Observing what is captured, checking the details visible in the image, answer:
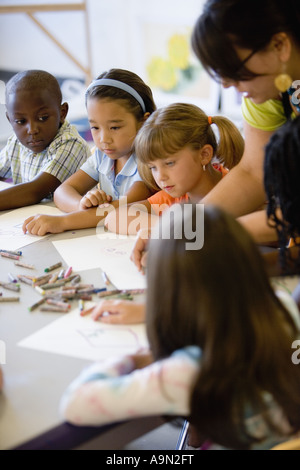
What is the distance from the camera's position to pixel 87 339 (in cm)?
93

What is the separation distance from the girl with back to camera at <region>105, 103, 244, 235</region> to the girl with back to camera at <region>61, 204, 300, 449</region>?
2.23 ft

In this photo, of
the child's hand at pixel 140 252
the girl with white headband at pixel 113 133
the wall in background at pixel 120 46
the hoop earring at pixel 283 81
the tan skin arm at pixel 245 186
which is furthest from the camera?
the wall in background at pixel 120 46

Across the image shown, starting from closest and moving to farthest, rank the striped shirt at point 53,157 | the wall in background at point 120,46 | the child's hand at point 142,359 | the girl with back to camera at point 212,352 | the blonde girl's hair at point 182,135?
the girl with back to camera at point 212,352 → the child's hand at point 142,359 → the blonde girl's hair at point 182,135 → the striped shirt at point 53,157 → the wall in background at point 120,46

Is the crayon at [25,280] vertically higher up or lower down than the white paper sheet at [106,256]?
higher up

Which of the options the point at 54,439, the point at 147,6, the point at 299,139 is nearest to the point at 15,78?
the point at 299,139

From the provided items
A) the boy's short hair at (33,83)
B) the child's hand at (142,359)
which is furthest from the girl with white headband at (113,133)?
the child's hand at (142,359)

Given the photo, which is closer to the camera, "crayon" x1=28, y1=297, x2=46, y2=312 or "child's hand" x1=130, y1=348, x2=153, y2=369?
"child's hand" x1=130, y1=348, x2=153, y2=369

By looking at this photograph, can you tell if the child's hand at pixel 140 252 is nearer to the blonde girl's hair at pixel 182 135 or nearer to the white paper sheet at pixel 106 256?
the white paper sheet at pixel 106 256

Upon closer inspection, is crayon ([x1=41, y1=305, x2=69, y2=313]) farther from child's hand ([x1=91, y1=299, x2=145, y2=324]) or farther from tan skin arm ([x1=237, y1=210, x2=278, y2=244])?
tan skin arm ([x1=237, y1=210, x2=278, y2=244])

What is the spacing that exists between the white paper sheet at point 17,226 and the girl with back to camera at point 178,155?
0.75 feet

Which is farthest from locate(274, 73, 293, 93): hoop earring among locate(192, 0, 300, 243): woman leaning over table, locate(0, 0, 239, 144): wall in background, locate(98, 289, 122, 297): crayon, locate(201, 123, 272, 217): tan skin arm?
locate(0, 0, 239, 144): wall in background

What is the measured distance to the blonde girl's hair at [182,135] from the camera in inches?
57.3

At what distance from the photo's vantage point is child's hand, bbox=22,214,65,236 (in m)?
1.46
